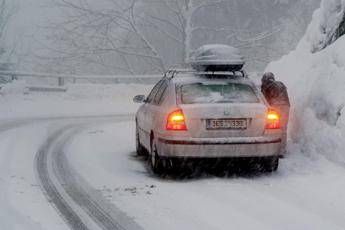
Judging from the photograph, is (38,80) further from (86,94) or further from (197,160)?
(197,160)

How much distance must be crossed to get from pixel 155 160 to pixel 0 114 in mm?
13405

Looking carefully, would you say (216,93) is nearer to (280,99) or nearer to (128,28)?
(280,99)

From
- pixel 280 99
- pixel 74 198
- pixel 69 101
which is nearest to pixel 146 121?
pixel 280 99

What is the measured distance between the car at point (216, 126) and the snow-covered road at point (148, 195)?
384 mm

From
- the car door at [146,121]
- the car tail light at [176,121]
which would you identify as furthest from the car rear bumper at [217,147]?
the car door at [146,121]

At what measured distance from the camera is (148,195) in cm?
832

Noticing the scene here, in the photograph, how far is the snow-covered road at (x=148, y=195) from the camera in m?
6.90

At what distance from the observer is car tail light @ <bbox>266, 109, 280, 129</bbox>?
31.2 ft

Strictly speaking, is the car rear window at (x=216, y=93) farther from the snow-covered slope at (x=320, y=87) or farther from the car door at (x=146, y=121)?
the snow-covered slope at (x=320, y=87)

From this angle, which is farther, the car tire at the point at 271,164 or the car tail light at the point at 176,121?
the car tire at the point at 271,164

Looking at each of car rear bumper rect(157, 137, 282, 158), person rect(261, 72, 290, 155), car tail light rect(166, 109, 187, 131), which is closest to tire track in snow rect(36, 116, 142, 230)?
car rear bumper rect(157, 137, 282, 158)

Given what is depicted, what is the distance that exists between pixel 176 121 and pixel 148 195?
1467 millimetres

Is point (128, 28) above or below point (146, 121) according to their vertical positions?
above

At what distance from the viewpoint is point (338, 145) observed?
1006 cm
